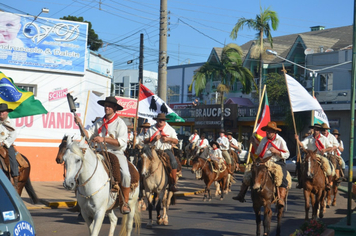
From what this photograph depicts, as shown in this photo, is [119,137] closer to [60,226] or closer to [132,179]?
[132,179]

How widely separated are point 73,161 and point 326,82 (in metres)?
32.1

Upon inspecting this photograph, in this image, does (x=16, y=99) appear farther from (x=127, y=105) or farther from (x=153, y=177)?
(x=127, y=105)

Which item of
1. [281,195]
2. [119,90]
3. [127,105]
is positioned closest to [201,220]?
[281,195]

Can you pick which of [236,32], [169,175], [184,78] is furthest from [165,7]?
[184,78]

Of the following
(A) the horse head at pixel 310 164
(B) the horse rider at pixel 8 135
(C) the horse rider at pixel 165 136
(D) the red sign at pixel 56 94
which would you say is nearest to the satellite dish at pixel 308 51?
(D) the red sign at pixel 56 94

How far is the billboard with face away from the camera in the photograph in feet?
61.6

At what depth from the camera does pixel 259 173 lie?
30.7 feet

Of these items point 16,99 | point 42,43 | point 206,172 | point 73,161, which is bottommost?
point 206,172

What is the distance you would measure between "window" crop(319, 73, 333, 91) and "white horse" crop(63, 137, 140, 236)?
30890 millimetres

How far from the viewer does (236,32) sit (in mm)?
33875

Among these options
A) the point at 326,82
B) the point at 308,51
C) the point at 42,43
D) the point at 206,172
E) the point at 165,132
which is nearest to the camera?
the point at 165,132

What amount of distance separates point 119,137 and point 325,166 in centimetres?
644

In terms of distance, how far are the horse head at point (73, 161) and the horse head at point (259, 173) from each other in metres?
3.68

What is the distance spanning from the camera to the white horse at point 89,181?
23.4 feet
